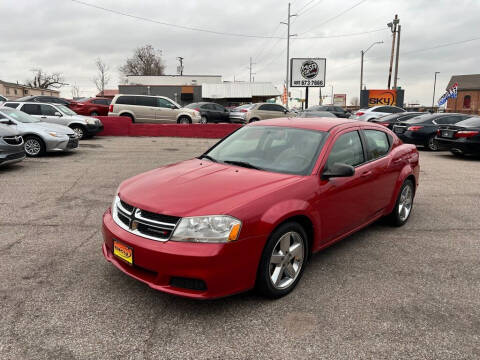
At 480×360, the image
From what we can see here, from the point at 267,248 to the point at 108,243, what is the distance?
146cm

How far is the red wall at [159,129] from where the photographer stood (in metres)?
17.9

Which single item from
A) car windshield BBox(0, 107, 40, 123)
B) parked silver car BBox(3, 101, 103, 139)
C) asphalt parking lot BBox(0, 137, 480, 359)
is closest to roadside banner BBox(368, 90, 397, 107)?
parked silver car BBox(3, 101, 103, 139)

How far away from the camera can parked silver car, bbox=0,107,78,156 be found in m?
10.8

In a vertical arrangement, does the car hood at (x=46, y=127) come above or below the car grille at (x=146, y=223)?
above

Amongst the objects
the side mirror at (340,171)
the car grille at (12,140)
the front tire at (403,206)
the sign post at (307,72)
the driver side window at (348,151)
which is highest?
the sign post at (307,72)

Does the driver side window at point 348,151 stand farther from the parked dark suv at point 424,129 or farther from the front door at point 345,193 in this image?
the parked dark suv at point 424,129

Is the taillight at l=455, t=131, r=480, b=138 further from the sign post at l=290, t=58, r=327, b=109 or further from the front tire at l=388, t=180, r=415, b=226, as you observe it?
the sign post at l=290, t=58, r=327, b=109

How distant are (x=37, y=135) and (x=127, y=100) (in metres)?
9.04

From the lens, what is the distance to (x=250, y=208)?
2939mm

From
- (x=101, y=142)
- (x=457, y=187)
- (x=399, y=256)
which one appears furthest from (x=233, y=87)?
(x=399, y=256)

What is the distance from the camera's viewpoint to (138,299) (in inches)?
127

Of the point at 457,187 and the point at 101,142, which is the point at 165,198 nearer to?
the point at 457,187

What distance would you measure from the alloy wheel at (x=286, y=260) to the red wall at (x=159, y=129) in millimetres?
14800

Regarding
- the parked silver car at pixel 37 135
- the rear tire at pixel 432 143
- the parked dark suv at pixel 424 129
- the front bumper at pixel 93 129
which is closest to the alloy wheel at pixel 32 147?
the parked silver car at pixel 37 135
